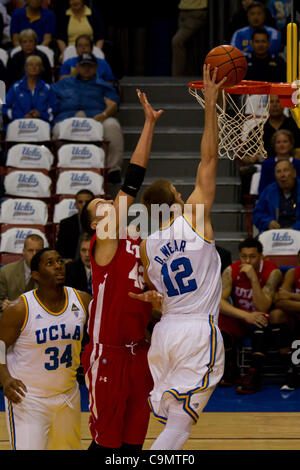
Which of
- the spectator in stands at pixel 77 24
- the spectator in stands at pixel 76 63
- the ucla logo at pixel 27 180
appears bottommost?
the ucla logo at pixel 27 180

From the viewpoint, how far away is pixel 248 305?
305 inches

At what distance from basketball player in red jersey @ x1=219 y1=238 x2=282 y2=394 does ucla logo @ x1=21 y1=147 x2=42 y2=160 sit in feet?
10.1

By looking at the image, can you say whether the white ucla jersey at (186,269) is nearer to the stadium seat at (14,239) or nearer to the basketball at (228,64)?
the basketball at (228,64)

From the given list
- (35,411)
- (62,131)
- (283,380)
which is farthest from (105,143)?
(35,411)

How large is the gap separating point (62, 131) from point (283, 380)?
13.7 feet

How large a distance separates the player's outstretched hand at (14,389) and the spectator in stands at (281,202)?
14.2ft

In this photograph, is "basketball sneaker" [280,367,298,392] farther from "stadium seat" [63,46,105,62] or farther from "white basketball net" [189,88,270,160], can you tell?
"stadium seat" [63,46,105,62]

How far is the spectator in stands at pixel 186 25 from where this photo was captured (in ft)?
40.8

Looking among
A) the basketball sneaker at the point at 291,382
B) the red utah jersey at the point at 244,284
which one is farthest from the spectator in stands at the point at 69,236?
the basketball sneaker at the point at 291,382

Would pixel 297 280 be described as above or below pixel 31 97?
below

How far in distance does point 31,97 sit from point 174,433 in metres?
6.93

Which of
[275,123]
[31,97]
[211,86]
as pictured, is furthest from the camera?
[31,97]

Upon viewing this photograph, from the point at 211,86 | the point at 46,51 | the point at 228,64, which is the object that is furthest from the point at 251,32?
the point at 211,86

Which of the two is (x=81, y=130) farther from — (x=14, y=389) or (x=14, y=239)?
(x=14, y=389)
